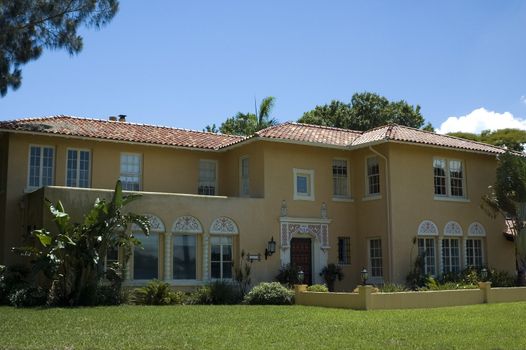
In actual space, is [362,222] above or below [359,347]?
above

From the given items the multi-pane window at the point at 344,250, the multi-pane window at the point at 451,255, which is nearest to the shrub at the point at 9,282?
the multi-pane window at the point at 344,250

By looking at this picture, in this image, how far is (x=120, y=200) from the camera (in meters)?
20.4

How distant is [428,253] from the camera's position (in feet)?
87.6

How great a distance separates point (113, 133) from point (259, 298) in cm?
860

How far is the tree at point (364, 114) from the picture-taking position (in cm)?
4900

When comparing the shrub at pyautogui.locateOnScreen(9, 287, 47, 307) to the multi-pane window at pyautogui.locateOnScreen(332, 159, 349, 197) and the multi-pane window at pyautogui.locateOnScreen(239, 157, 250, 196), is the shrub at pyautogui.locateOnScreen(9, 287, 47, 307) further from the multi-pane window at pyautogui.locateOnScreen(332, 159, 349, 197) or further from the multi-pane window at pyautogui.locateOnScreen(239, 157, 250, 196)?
the multi-pane window at pyautogui.locateOnScreen(332, 159, 349, 197)

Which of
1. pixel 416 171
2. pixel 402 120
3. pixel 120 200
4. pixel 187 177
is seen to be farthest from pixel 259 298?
pixel 402 120

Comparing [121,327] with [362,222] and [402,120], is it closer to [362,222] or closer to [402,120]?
[362,222]

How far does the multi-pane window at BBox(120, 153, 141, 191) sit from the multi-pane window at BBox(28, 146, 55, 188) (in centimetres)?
264

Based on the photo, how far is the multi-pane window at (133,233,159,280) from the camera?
22.8 metres

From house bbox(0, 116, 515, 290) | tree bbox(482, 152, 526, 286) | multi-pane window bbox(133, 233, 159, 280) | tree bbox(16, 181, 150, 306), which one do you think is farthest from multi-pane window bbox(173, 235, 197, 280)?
tree bbox(482, 152, 526, 286)

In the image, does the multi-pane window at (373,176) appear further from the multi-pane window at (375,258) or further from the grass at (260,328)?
the grass at (260,328)

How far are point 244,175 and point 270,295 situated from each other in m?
6.56

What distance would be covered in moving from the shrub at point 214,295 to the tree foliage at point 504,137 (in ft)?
91.2
